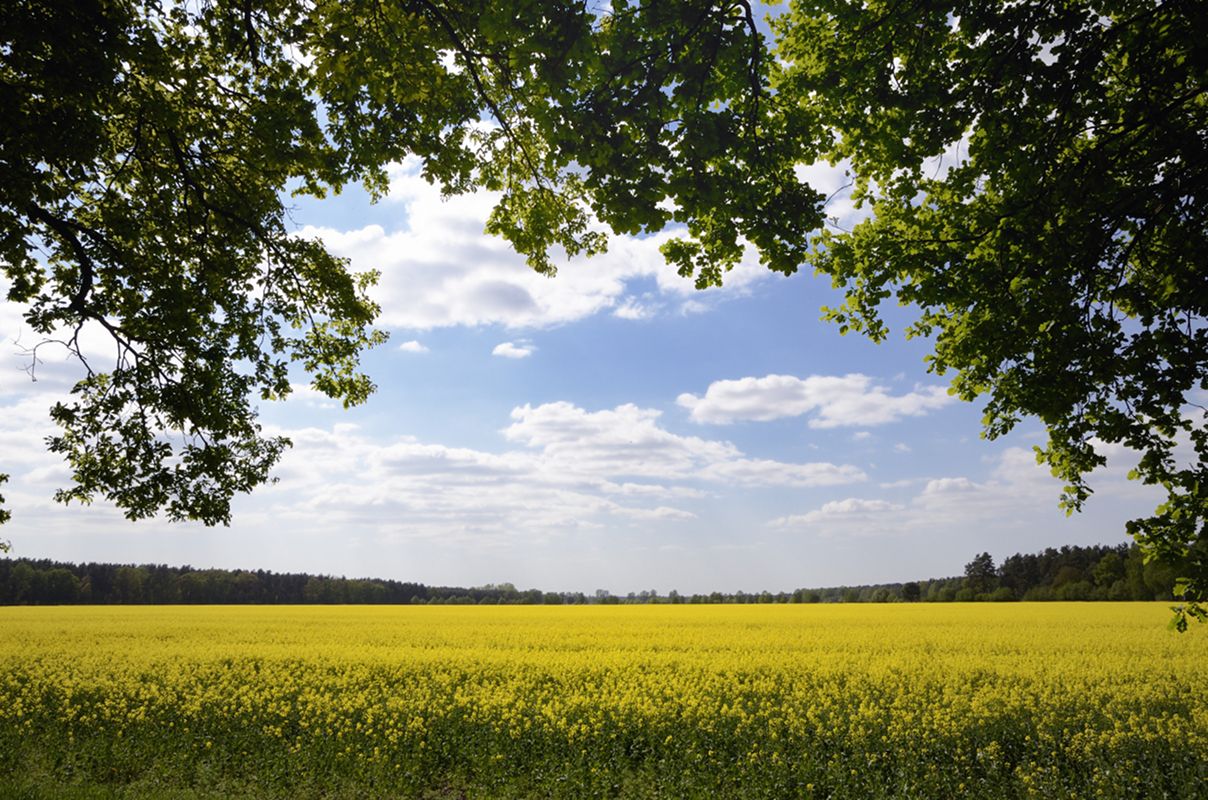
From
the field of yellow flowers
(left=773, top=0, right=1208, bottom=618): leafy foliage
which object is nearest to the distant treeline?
the field of yellow flowers

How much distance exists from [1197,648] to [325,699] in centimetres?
2667

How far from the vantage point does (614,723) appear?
10570 mm

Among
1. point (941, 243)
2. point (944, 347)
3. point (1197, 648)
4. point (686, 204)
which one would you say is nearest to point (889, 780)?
point (944, 347)

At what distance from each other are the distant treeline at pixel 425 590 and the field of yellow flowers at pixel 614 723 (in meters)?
52.4

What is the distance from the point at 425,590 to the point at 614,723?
92.1 m

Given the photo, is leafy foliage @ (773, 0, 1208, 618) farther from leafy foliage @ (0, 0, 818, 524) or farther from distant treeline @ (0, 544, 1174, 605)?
distant treeline @ (0, 544, 1174, 605)

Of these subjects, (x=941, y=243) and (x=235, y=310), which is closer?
(x=941, y=243)

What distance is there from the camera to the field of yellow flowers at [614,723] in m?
8.80

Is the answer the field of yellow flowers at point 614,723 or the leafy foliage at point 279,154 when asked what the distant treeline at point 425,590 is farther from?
the leafy foliage at point 279,154

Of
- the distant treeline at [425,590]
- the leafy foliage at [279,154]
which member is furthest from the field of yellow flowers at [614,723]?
the distant treeline at [425,590]

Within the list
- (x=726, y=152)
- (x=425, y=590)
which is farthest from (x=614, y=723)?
(x=425, y=590)

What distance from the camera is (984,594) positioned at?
211 feet

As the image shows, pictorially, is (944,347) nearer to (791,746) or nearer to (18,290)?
(791,746)

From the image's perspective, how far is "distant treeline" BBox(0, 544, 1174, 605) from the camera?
60.6 meters
